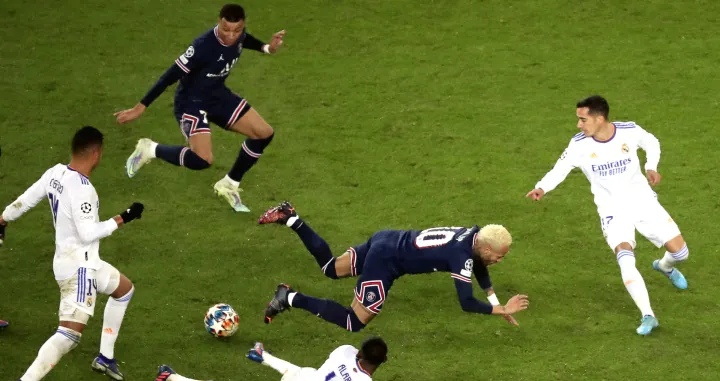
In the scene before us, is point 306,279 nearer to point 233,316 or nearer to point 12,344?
point 233,316

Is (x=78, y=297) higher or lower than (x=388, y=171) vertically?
higher

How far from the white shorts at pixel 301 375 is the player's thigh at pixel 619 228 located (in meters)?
3.50

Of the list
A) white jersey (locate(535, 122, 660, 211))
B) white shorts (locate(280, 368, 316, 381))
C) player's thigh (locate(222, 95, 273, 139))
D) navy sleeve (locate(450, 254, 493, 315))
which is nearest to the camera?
white shorts (locate(280, 368, 316, 381))

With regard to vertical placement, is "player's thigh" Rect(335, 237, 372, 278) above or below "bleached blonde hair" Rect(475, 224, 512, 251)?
below

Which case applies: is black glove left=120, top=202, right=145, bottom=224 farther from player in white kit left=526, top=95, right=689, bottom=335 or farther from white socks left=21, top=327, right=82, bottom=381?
player in white kit left=526, top=95, right=689, bottom=335

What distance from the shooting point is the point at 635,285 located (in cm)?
1005

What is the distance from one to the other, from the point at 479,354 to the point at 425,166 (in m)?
3.74

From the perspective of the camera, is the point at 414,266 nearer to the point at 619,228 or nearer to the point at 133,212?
the point at 619,228

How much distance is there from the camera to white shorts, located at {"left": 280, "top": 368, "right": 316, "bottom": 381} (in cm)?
864

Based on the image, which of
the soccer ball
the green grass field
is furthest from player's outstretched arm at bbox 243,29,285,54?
the soccer ball

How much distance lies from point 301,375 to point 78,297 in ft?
6.83

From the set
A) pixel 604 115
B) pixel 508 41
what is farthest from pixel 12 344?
pixel 508 41

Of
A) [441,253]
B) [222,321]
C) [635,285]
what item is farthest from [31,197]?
[635,285]

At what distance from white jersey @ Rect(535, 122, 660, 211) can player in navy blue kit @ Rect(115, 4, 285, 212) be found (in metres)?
3.63
